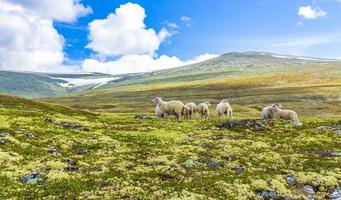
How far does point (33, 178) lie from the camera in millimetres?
25141

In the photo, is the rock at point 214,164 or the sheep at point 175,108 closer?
the rock at point 214,164

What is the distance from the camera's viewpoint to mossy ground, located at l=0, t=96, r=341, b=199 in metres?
24.1

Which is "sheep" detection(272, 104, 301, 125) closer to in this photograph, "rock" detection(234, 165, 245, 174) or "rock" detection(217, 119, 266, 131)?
"rock" detection(217, 119, 266, 131)

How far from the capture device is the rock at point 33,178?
2459cm

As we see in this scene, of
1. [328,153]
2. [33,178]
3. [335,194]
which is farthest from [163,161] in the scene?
[328,153]

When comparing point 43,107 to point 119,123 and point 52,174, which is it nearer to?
point 119,123

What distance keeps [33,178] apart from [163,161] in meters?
9.86

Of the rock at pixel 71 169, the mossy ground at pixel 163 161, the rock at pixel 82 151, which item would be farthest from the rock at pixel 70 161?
the rock at pixel 82 151

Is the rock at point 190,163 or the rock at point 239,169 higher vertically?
the rock at point 190,163

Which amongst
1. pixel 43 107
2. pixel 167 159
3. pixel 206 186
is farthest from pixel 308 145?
pixel 43 107

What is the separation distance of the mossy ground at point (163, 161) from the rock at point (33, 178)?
467 millimetres

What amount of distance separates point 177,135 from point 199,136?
2.41 m

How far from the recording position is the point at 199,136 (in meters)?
42.9

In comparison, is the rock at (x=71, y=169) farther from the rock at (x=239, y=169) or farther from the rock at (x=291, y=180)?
the rock at (x=291, y=180)
